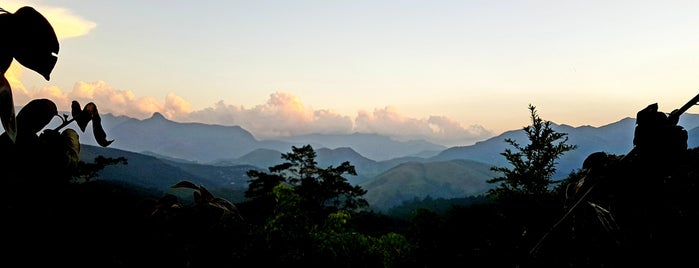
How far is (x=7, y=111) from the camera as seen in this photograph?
0.55m

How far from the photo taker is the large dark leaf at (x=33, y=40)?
66cm

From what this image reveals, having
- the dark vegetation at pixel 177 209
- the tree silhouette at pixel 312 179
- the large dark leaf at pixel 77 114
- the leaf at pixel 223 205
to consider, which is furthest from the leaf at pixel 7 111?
the tree silhouette at pixel 312 179

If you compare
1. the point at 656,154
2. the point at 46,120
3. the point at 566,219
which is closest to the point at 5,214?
the point at 46,120

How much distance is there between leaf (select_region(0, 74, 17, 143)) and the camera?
21.3 inches

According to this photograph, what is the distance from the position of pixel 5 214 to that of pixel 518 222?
12.0 metres

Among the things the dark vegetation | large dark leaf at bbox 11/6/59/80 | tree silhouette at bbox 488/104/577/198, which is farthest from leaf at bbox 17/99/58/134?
tree silhouette at bbox 488/104/577/198

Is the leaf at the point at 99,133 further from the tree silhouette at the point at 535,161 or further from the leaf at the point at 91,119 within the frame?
the tree silhouette at the point at 535,161

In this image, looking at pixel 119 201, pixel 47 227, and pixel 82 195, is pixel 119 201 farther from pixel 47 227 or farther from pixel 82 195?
pixel 47 227

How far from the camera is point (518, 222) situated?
38.1 feet

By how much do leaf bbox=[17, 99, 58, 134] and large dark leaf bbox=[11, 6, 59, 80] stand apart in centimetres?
27

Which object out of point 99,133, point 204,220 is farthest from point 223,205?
point 99,133

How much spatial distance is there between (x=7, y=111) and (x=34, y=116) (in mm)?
391

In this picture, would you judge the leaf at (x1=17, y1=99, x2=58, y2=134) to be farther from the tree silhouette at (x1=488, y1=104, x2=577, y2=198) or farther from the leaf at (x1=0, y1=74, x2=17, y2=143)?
the tree silhouette at (x1=488, y1=104, x2=577, y2=198)

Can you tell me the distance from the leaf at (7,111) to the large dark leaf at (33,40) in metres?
0.09
